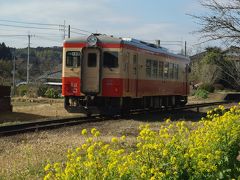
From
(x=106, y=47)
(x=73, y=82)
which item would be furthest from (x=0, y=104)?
(x=106, y=47)

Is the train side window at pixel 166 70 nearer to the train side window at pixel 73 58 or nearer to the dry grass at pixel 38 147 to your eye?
the train side window at pixel 73 58

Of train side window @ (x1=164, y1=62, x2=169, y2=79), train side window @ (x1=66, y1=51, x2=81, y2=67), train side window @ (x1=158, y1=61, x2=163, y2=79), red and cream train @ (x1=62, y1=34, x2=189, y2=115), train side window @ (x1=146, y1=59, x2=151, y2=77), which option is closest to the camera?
red and cream train @ (x1=62, y1=34, x2=189, y2=115)

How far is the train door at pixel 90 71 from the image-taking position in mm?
19406

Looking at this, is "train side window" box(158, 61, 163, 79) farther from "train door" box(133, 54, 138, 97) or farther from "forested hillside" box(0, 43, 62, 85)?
"forested hillside" box(0, 43, 62, 85)

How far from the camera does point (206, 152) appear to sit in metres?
5.66

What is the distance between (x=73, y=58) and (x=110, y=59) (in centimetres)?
156

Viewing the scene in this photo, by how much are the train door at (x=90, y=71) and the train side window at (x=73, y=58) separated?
10.0 inches

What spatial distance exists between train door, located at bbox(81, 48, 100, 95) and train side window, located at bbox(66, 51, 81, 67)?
25cm

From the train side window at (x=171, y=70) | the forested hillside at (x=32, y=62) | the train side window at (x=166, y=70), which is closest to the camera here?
the train side window at (x=166, y=70)

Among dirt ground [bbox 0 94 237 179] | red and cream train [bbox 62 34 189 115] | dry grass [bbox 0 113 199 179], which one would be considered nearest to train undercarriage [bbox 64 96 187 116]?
red and cream train [bbox 62 34 189 115]

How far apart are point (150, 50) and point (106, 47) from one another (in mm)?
3364

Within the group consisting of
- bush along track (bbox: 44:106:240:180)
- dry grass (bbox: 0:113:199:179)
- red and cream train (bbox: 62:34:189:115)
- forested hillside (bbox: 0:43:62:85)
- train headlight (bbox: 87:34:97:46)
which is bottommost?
dry grass (bbox: 0:113:199:179)

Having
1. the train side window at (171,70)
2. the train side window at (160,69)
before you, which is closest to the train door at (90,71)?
the train side window at (160,69)

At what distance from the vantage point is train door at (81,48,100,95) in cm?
1941
